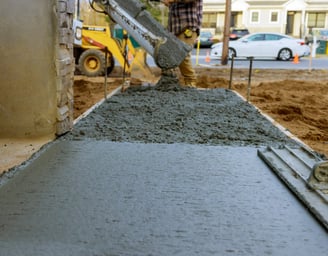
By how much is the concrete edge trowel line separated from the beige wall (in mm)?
2604

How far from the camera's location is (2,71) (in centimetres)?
375

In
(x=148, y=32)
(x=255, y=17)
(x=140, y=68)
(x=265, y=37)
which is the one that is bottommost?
(x=140, y=68)

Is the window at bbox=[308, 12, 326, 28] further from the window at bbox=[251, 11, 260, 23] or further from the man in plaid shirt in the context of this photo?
the man in plaid shirt

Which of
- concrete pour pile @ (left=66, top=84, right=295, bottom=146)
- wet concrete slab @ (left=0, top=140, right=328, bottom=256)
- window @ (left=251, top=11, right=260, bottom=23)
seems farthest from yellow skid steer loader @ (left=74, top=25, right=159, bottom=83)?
window @ (left=251, top=11, right=260, bottom=23)

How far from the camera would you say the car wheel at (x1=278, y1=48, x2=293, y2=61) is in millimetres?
21578

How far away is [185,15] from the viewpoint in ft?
24.1

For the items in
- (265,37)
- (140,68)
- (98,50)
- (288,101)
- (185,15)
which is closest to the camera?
(185,15)

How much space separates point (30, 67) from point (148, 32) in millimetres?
2981

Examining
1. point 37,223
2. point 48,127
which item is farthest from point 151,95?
point 37,223

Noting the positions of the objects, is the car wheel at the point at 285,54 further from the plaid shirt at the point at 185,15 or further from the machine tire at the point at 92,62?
the plaid shirt at the point at 185,15

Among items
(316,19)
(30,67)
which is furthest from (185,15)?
(316,19)

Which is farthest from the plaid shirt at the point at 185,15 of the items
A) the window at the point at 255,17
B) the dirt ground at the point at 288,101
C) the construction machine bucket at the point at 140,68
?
the window at the point at 255,17

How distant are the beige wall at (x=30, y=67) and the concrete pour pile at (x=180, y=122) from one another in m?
0.39

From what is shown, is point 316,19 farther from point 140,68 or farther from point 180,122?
point 180,122
